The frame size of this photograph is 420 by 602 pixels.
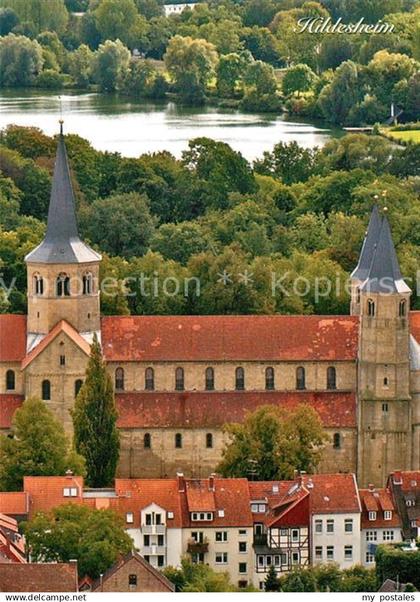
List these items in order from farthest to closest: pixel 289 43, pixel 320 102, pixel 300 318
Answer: pixel 289 43 < pixel 320 102 < pixel 300 318

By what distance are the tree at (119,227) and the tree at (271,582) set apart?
39.1m

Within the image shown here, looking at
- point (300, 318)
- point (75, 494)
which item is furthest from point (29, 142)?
point (75, 494)

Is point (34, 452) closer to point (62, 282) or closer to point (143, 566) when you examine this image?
point (62, 282)

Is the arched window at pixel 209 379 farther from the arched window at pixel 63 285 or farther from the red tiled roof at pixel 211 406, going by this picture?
the arched window at pixel 63 285

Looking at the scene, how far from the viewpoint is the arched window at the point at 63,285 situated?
78.2 meters

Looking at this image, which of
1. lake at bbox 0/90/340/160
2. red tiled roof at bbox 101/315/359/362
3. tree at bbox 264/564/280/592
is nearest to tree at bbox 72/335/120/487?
red tiled roof at bbox 101/315/359/362

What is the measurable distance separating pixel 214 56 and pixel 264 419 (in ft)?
278

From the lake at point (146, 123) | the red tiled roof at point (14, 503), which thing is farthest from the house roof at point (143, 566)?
the lake at point (146, 123)

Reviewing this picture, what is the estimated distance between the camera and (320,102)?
152m

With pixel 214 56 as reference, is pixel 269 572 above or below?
below

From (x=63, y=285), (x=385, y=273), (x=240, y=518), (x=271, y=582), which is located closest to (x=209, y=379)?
(x=63, y=285)

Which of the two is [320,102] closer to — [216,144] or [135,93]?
[135,93]

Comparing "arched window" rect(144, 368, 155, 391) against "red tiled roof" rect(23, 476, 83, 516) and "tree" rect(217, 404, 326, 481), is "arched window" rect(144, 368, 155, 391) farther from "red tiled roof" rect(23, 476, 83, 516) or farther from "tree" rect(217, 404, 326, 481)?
"red tiled roof" rect(23, 476, 83, 516)

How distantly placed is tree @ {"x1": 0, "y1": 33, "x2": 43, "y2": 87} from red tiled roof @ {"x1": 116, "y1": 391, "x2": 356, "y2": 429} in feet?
263
